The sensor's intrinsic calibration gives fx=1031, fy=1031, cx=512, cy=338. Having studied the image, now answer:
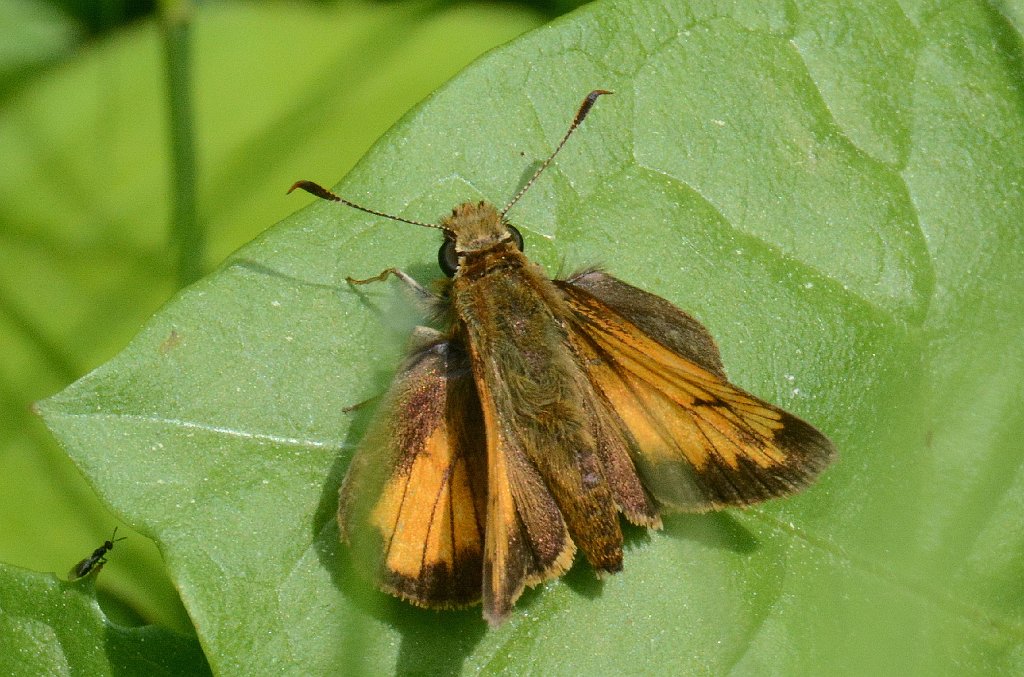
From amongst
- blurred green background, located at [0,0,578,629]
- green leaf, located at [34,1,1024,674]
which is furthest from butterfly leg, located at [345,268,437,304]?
blurred green background, located at [0,0,578,629]

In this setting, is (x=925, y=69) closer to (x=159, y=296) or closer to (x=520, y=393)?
(x=520, y=393)

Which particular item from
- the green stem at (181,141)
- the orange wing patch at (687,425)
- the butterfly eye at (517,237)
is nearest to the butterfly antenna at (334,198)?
the butterfly eye at (517,237)

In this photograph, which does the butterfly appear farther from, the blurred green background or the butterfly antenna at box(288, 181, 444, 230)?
the blurred green background

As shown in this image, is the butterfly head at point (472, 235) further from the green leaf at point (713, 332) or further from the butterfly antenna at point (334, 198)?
the green leaf at point (713, 332)

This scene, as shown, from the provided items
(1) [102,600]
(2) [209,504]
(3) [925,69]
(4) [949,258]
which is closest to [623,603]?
(2) [209,504]

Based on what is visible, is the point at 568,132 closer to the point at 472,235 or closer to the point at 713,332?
the point at 472,235

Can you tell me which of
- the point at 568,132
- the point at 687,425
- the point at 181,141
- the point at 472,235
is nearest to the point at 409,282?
the point at 472,235
